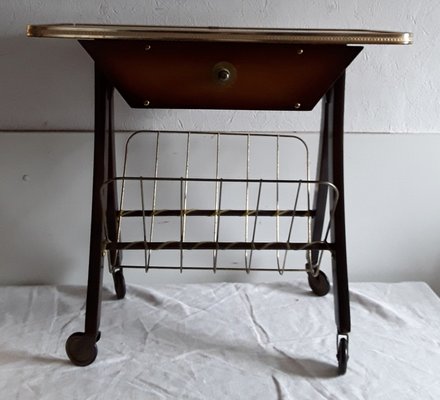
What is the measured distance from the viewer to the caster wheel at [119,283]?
1.17 m

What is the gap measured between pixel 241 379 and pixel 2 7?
909 millimetres

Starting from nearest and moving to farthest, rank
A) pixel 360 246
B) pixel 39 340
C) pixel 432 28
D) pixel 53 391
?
pixel 53 391
pixel 39 340
pixel 432 28
pixel 360 246

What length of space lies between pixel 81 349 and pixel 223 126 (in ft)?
1.90

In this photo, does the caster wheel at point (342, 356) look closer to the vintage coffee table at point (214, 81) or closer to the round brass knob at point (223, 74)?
the vintage coffee table at point (214, 81)

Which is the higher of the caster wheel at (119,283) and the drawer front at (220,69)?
the drawer front at (220,69)

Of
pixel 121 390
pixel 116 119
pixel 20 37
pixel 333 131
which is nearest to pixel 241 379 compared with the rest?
pixel 121 390

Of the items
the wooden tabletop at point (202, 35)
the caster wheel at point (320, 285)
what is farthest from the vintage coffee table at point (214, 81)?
the caster wheel at point (320, 285)

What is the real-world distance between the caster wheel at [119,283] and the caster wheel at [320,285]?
451mm

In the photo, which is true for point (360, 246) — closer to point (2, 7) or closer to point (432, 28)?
point (432, 28)

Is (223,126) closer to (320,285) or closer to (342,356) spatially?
(320,285)

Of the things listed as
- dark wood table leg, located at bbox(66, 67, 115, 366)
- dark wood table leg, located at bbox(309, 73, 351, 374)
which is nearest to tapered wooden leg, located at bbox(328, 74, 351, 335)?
dark wood table leg, located at bbox(309, 73, 351, 374)

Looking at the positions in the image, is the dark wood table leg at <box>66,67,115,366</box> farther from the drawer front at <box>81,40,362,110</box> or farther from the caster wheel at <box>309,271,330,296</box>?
the caster wheel at <box>309,271,330,296</box>

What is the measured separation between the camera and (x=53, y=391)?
90cm

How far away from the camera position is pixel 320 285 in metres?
1.23
